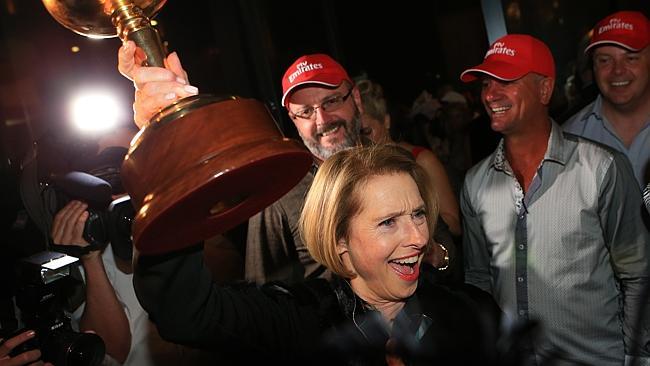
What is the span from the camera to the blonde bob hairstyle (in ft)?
5.34

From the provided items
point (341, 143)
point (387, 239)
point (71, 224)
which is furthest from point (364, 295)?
point (71, 224)

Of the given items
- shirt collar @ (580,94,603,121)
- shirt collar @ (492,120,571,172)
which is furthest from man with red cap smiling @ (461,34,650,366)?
shirt collar @ (580,94,603,121)

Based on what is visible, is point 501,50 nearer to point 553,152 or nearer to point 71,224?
point 553,152

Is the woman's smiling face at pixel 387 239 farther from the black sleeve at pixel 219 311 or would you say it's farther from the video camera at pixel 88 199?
the video camera at pixel 88 199

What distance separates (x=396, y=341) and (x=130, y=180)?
0.90m

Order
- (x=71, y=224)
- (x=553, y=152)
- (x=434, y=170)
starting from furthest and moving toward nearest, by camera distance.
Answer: (x=434, y=170) → (x=553, y=152) → (x=71, y=224)

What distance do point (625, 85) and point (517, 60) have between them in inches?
31.0

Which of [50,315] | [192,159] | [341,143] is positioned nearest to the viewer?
[192,159]

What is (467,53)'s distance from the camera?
35.1ft

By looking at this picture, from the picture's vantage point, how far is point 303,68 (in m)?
2.55

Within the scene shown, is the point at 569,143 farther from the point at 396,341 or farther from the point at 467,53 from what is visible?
the point at 467,53

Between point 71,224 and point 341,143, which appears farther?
point 341,143

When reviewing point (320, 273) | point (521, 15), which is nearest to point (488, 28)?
point (521, 15)

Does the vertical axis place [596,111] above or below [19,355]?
above
